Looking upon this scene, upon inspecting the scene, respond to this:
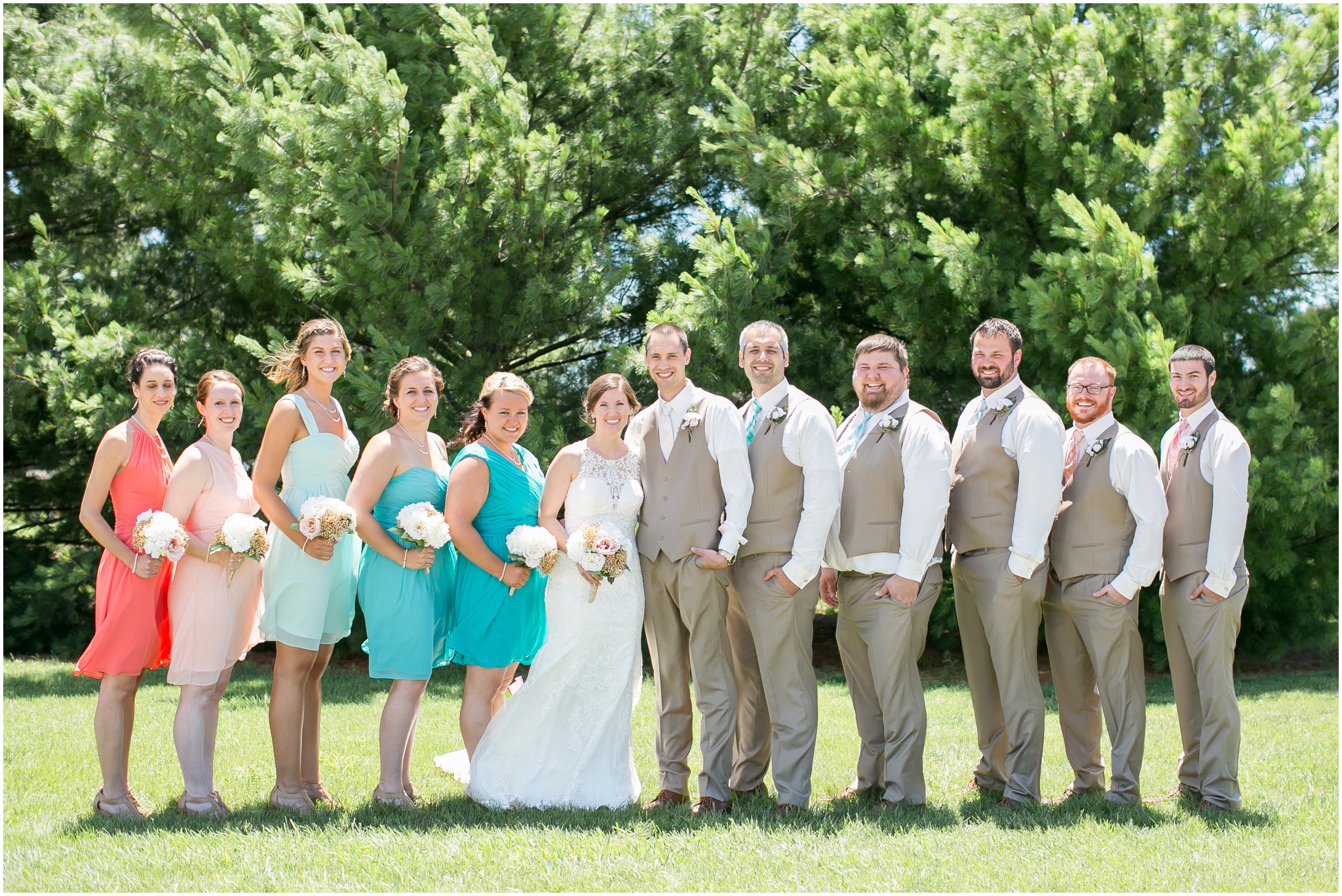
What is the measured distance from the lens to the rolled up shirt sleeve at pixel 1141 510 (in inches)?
195

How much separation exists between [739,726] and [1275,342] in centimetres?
743

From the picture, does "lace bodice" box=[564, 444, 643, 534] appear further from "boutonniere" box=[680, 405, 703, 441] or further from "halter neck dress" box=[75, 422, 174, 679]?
"halter neck dress" box=[75, 422, 174, 679]

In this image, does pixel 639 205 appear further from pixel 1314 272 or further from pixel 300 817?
pixel 300 817

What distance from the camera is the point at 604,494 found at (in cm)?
514

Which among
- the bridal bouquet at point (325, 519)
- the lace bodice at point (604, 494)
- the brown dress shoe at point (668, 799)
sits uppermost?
the lace bodice at point (604, 494)

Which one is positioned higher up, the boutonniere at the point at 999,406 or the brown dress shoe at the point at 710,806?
the boutonniere at the point at 999,406

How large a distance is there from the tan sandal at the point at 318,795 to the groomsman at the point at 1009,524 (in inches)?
124

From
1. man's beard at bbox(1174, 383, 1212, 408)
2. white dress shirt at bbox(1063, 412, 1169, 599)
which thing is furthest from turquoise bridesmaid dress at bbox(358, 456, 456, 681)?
man's beard at bbox(1174, 383, 1212, 408)

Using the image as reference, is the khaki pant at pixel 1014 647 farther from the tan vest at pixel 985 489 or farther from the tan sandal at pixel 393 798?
the tan sandal at pixel 393 798

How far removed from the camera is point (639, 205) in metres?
12.3

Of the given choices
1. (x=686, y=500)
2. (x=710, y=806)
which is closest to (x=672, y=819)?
(x=710, y=806)

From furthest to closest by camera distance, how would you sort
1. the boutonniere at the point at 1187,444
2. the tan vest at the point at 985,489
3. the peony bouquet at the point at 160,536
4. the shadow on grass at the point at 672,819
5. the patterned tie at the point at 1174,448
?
the patterned tie at the point at 1174,448, the boutonniere at the point at 1187,444, the tan vest at the point at 985,489, the peony bouquet at the point at 160,536, the shadow on grass at the point at 672,819

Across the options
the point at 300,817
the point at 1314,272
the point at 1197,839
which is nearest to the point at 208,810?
the point at 300,817

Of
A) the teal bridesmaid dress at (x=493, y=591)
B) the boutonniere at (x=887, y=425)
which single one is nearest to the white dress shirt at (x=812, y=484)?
the boutonniere at (x=887, y=425)
